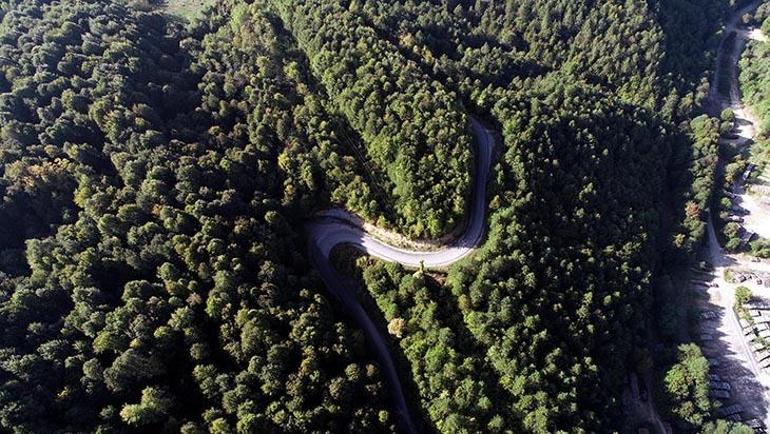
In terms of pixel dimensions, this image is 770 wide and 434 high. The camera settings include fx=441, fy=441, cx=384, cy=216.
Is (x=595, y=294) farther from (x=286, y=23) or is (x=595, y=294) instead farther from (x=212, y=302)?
(x=286, y=23)

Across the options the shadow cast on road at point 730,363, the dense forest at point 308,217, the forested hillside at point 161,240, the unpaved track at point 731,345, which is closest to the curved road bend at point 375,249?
the dense forest at point 308,217

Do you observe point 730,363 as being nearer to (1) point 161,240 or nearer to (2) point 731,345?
(2) point 731,345

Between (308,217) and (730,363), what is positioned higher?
(308,217)

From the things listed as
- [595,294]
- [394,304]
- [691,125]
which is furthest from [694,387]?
[691,125]

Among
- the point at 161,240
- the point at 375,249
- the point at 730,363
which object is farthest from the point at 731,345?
the point at 161,240

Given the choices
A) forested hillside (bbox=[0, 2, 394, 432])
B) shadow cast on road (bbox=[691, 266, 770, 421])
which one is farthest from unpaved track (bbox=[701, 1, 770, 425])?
forested hillside (bbox=[0, 2, 394, 432])

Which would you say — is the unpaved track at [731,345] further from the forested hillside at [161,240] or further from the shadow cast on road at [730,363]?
the forested hillside at [161,240]
